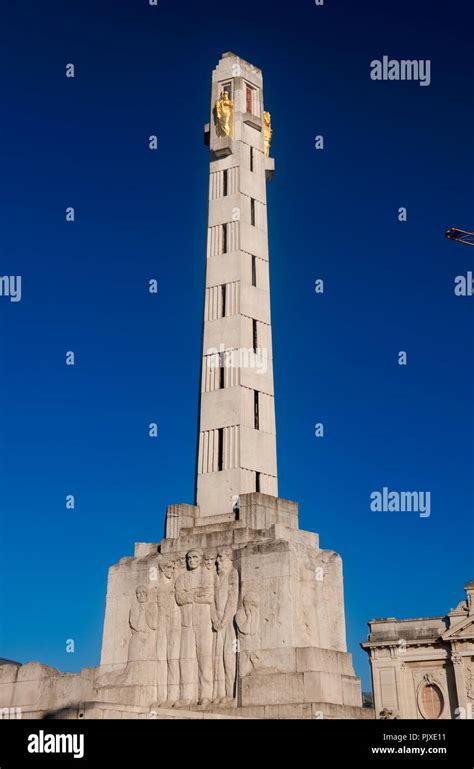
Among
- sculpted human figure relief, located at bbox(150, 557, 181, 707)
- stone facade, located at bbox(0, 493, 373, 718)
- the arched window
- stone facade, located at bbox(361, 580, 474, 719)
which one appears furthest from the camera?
the arched window

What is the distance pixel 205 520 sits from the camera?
90.5ft

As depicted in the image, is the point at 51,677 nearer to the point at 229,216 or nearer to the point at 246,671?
the point at 246,671

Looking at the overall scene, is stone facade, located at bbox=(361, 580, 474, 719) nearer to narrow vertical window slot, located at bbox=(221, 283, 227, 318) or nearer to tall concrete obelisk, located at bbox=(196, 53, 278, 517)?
tall concrete obelisk, located at bbox=(196, 53, 278, 517)

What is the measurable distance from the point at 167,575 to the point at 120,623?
228 cm

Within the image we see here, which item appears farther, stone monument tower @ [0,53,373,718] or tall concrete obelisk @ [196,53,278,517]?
tall concrete obelisk @ [196,53,278,517]

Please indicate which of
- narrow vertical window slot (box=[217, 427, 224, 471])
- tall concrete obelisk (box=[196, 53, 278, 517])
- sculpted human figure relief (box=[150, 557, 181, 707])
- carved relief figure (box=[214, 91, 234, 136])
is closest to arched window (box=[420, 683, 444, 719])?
tall concrete obelisk (box=[196, 53, 278, 517])

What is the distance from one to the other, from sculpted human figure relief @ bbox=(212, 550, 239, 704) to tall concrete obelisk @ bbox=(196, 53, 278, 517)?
2.80m

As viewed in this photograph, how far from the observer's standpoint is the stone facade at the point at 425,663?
52.4 meters

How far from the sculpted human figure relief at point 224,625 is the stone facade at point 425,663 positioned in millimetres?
31956

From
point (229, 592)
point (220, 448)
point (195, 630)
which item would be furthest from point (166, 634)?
point (220, 448)

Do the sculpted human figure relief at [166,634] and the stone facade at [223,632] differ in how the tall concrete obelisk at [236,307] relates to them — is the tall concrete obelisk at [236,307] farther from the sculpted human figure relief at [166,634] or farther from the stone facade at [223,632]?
the sculpted human figure relief at [166,634]

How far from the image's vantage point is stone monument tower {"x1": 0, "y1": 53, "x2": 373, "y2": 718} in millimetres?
22406

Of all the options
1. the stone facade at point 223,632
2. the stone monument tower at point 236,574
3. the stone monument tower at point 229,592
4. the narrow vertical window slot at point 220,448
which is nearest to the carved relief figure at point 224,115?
the stone monument tower at point 236,574

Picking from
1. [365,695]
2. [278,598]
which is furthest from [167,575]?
[365,695]
